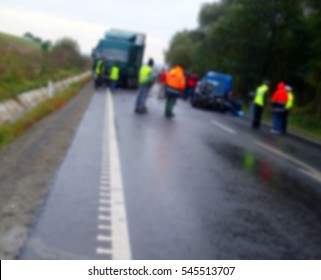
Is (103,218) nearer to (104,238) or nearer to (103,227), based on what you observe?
(103,227)

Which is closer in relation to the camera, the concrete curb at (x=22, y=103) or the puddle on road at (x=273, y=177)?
the puddle on road at (x=273, y=177)

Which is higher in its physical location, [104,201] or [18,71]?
[104,201]

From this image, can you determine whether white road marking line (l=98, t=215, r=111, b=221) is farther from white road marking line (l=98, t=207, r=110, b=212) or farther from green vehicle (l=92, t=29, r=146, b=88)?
green vehicle (l=92, t=29, r=146, b=88)

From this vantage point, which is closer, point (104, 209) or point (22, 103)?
point (104, 209)

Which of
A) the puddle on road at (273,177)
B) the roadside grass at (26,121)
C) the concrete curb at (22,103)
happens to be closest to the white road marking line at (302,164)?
the puddle on road at (273,177)

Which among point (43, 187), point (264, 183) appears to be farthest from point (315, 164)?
point (43, 187)

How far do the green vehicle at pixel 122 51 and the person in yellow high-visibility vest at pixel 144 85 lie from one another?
683 inches

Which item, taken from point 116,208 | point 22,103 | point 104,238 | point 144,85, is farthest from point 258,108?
point 104,238

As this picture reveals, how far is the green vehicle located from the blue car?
9780 millimetres

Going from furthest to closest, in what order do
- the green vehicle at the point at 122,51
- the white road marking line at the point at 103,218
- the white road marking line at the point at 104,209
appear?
1. the green vehicle at the point at 122,51
2. the white road marking line at the point at 104,209
3. the white road marking line at the point at 103,218

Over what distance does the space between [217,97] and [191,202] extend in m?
24.4

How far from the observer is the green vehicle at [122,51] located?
42.2 metres

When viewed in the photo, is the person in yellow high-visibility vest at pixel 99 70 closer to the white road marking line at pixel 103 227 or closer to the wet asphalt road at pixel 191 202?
the wet asphalt road at pixel 191 202

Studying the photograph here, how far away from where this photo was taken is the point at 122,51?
42406 millimetres
